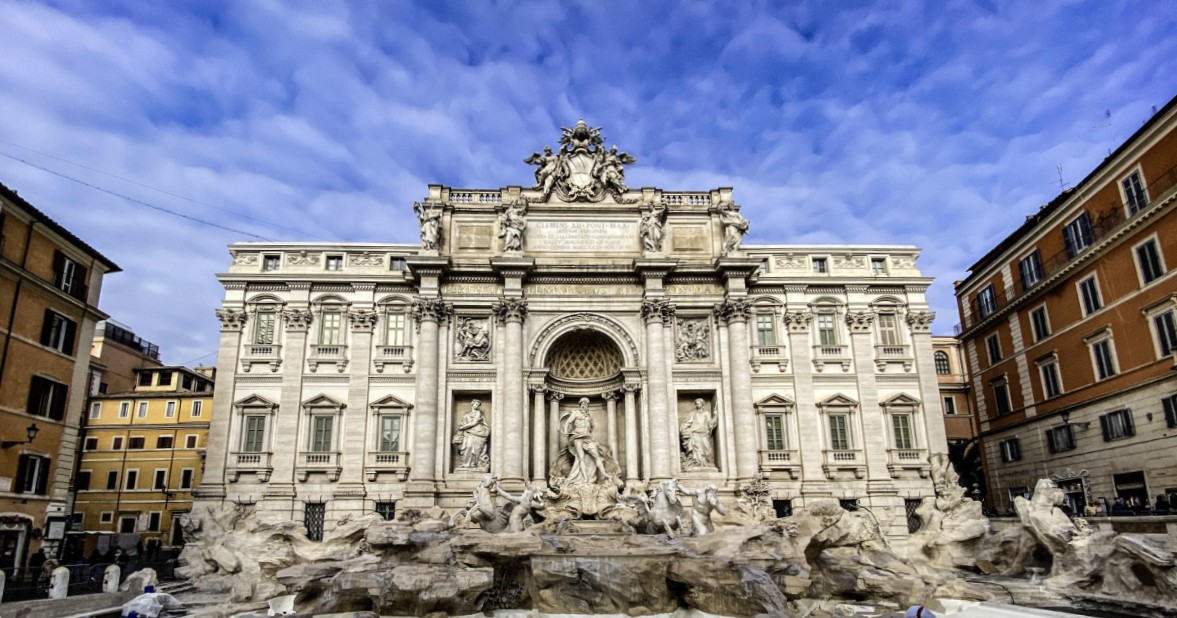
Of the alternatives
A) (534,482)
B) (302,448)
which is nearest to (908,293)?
(534,482)

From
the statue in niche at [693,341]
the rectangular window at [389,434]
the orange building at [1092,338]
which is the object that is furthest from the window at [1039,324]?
the rectangular window at [389,434]

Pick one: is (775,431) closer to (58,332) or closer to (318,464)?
(318,464)

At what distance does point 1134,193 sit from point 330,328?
32.9 metres

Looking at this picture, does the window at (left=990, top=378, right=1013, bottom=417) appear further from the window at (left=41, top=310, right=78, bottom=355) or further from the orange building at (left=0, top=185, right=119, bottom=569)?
the window at (left=41, top=310, right=78, bottom=355)

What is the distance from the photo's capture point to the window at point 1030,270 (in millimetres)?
33625

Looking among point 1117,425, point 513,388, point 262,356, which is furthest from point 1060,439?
point 262,356

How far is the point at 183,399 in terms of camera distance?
146 ft

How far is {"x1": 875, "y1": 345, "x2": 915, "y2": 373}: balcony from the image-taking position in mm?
32375

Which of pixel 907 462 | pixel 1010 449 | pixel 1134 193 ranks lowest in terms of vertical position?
pixel 907 462

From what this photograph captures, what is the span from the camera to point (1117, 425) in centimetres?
2817

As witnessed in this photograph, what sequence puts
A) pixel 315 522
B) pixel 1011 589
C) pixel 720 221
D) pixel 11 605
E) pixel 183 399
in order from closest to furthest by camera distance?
pixel 11 605, pixel 1011 589, pixel 315 522, pixel 720 221, pixel 183 399

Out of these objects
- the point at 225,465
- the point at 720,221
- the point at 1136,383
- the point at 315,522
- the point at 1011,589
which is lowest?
the point at 1011,589

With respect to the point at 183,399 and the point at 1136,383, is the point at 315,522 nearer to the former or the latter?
the point at 183,399

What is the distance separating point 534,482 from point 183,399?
27553 millimetres
